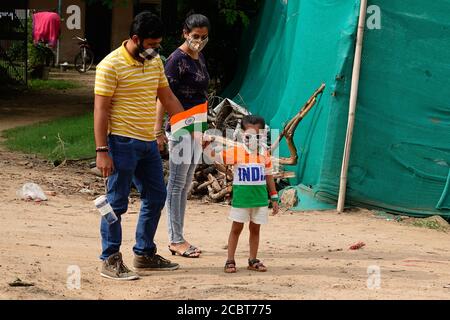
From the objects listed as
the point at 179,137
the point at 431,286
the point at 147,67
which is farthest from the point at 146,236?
the point at 431,286

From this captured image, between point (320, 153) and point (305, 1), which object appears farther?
point (305, 1)

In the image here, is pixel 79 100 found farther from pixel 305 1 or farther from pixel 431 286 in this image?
pixel 431 286

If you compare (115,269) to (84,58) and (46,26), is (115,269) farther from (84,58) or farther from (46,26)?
(84,58)

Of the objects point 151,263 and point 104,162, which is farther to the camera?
point 151,263

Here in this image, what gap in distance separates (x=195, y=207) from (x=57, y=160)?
2.66 metres

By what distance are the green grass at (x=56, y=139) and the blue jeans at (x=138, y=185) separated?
230 inches

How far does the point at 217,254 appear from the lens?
7.47 m

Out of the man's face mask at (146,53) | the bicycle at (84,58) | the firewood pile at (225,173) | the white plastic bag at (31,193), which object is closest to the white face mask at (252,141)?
the man's face mask at (146,53)

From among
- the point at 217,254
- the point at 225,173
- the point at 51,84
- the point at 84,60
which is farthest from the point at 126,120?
the point at 84,60

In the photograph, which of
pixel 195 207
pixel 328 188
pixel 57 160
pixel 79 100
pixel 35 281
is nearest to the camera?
pixel 35 281

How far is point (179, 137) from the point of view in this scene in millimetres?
6949

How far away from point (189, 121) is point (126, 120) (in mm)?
829

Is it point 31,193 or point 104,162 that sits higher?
point 104,162

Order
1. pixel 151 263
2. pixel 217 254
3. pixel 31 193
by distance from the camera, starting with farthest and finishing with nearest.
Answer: pixel 31 193 → pixel 217 254 → pixel 151 263
